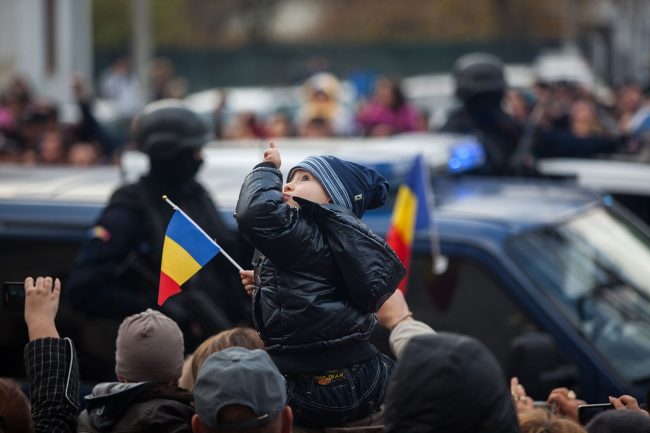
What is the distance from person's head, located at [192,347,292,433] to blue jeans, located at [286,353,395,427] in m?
0.40

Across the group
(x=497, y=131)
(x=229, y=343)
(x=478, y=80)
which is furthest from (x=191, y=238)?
(x=478, y=80)

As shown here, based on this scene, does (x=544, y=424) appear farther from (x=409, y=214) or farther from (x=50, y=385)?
(x=409, y=214)

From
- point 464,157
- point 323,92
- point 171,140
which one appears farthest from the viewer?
point 323,92

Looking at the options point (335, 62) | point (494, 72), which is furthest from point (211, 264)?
point (335, 62)

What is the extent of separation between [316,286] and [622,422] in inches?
34.1

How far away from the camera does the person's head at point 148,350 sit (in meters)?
3.74

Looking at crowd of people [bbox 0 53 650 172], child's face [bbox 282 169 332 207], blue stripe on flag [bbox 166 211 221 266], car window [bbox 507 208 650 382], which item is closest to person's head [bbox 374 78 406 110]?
crowd of people [bbox 0 53 650 172]

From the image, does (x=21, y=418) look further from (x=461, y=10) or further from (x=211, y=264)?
(x=461, y=10)

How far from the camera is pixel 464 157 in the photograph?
21.2 feet

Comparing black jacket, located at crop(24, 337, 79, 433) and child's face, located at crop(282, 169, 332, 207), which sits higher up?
child's face, located at crop(282, 169, 332, 207)

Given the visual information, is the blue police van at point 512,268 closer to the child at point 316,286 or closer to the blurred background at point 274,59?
the child at point 316,286

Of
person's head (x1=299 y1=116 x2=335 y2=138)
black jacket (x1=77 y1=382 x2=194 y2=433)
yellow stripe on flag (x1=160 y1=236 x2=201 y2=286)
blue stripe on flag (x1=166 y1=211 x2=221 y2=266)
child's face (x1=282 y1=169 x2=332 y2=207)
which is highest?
child's face (x1=282 y1=169 x2=332 y2=207)

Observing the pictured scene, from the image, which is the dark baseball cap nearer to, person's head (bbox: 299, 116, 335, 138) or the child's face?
the child's face

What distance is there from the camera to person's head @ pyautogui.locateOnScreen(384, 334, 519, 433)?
2.68 meters
